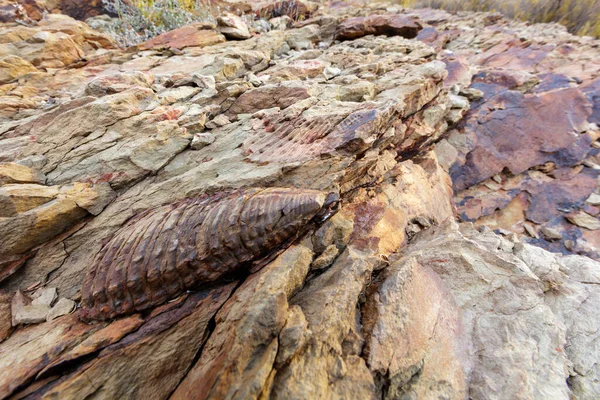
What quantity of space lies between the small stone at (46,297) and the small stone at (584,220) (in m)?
8.76

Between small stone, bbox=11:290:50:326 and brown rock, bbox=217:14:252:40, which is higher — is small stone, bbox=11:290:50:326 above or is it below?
below

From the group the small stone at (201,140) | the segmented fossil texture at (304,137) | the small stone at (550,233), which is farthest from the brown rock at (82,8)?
the small stone at (550,233)

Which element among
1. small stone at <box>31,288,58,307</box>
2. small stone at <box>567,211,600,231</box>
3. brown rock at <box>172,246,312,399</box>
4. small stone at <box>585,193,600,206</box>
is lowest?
small stone at <box>567,211,600,231</box>

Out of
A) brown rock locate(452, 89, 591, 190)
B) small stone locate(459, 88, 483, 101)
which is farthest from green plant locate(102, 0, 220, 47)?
brown rock locate(452, 89, 591, 190)

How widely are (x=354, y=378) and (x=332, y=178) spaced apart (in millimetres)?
2243

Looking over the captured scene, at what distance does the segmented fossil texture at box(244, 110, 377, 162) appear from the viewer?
3879mm

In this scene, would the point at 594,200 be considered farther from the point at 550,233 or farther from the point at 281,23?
the point at 281,23

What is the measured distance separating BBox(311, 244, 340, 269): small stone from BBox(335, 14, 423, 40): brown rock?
337 inches

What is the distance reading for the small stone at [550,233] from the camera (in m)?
5.39

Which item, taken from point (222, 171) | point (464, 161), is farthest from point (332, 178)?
point (464, 161)

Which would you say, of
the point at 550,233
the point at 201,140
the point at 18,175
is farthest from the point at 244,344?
the point at 550,233

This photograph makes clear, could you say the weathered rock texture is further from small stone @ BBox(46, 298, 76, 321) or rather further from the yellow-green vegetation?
the yellow-green vegetation

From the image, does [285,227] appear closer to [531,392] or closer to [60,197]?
[531,392]

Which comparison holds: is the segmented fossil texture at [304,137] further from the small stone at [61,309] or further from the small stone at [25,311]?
the small stone at [25,311]
